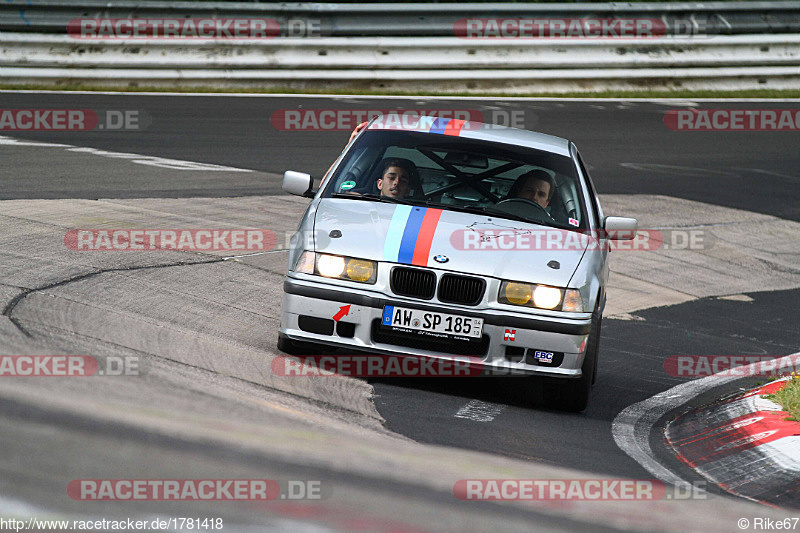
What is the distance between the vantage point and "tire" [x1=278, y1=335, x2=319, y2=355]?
Answer: 5.95 meters

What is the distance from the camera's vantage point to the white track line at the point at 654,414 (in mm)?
5020

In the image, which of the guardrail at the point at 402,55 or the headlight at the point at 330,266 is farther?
the guardrail at the point at 402,55

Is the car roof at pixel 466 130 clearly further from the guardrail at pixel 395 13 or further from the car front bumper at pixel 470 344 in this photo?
the guardrail at pixel 395 13

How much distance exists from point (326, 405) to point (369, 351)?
2.06 feet

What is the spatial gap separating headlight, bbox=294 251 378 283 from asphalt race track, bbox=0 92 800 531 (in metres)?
0.56

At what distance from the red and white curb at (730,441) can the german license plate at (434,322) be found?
3.03 ft

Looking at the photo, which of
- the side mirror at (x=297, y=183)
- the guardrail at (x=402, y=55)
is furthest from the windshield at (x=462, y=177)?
the guardrail at (x=402, y=55)

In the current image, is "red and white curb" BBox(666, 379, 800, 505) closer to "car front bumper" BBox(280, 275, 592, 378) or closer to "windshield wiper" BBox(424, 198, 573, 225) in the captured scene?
"car front bumper" BBox(280, 275, 592, 378)

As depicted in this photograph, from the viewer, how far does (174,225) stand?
30.1 feet

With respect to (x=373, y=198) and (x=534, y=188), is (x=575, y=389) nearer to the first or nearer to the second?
(x=534, y=188)

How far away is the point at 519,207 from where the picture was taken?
6.53 meters

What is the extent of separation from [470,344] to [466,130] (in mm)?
1998

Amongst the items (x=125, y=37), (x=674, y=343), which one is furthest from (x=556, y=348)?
(x=125, y=37)

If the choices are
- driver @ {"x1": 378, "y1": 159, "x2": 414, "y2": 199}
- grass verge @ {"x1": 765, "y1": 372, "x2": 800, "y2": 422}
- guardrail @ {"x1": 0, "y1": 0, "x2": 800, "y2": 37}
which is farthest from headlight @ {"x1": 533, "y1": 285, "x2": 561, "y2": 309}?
guardrail @ {"x1": 0, "y1": 0, "x2": 800, "y2": 37}
